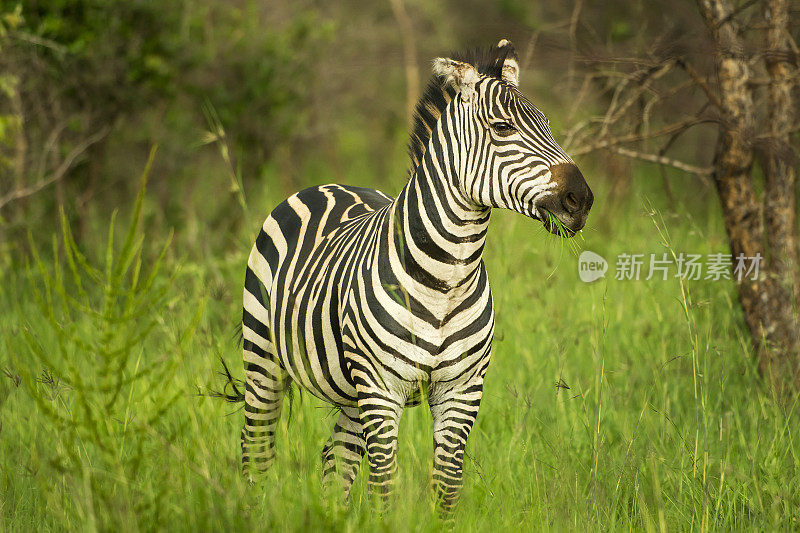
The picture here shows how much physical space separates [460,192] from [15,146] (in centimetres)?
528

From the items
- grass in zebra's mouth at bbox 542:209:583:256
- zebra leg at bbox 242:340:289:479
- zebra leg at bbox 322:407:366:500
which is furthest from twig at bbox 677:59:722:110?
zebra leg at bbox 242:340:289:479

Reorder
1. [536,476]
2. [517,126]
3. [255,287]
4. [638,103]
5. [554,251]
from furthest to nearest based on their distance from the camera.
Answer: [554,251]
[638,103]
[255,287]
[536,476]
[517,126]

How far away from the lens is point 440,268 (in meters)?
2.77

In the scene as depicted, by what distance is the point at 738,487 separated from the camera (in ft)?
10.3

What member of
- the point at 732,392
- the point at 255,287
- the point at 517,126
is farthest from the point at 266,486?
the point at 732,392

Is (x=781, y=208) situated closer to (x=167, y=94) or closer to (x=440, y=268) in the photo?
(x=440, y=268)

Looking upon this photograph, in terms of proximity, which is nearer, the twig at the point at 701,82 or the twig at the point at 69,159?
the twig at the point at 701,82

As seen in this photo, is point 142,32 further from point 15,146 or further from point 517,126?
point 517,126

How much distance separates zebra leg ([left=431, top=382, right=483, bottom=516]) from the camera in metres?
2.90

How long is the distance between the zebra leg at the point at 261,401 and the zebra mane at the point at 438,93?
→ 1143 millimetres

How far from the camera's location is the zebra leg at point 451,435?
2.90 m

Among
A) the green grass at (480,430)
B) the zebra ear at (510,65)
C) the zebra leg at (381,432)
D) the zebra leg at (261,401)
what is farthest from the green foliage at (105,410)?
the zebra ear at (510,65)

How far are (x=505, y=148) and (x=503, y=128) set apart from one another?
9 centimetres

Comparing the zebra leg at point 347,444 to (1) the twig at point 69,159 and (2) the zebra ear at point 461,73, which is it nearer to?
(2) the zebra ear at point 461,73
